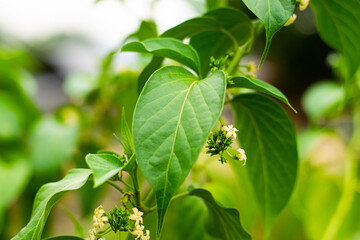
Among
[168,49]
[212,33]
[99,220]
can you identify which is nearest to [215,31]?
[212,33]

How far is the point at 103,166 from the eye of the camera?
9.2 inches

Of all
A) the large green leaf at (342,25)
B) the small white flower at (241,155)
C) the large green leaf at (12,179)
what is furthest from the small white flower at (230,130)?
the large green leaf at (12,179)

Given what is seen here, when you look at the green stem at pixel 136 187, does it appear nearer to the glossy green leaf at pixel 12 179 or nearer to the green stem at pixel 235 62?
the green stem at pixel 235 62

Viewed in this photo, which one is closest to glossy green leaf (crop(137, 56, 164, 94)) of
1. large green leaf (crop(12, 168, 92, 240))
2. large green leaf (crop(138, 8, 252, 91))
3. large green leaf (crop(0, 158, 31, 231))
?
large green leaf (crop(138, 8, 252, 91))

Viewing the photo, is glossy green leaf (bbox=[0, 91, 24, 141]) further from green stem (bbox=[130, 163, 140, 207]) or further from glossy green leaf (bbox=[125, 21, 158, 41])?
green stem (bbox=[130, 163, 140, 207])

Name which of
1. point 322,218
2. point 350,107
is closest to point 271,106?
point 322,218

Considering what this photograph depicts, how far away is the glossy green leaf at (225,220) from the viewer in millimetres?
292

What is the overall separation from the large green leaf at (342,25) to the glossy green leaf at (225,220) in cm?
22

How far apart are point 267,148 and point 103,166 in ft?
0.62

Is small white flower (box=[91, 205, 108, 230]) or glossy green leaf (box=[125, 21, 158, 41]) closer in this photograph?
small white flower (box=[91, 205, 108, 230])

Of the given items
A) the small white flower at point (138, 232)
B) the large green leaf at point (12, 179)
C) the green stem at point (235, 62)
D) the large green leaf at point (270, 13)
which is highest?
the large green leaf at point (270, 13)

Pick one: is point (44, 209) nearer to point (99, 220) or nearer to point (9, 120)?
point (99, 220)

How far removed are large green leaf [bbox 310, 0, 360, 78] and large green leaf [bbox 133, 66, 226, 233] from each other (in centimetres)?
19

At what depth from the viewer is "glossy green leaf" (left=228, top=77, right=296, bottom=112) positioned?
0.26 m
